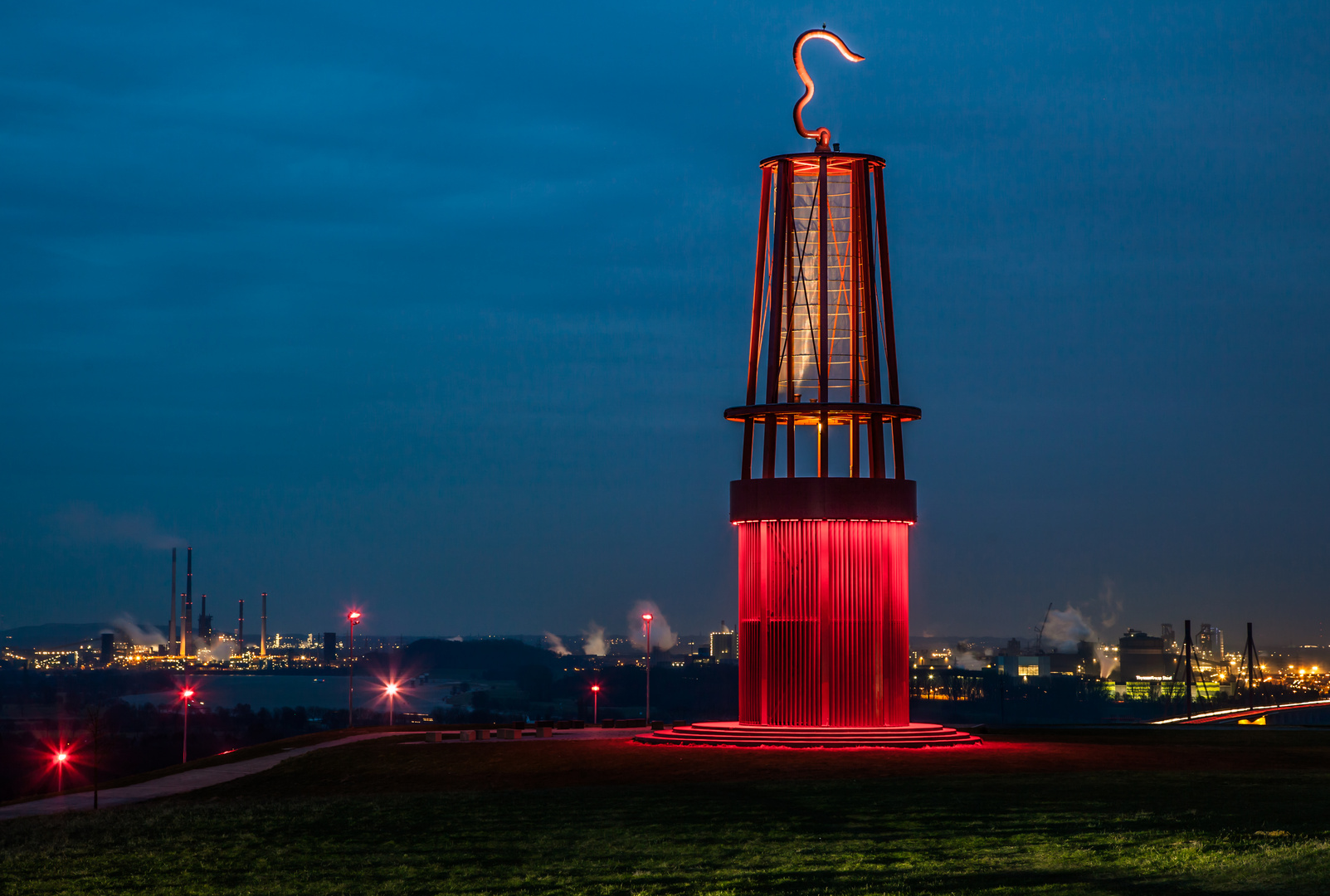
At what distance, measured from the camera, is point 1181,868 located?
18.3 metres

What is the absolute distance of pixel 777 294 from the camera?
40594 mm

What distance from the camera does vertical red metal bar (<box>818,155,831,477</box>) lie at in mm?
40000

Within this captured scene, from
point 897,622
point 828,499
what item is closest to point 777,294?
point 828,499

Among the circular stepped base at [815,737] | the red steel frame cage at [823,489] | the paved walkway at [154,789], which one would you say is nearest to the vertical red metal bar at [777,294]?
the red steel frame cage at [823,489]

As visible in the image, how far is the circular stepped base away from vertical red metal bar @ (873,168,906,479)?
23.5ft

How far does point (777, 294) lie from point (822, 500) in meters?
5.74

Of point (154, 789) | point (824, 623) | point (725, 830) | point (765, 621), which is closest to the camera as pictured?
point (725, 830)

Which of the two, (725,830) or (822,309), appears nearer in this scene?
(725,830)

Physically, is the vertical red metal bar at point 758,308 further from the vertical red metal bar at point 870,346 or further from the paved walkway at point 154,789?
the paved walkway at point 154,789

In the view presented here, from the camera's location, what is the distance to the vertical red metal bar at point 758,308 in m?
41.3

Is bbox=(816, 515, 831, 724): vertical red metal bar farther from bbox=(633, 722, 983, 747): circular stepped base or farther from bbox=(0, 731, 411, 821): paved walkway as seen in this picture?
bbox=(0, 731, 411, 821): paved walkway

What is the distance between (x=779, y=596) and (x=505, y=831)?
1664cm

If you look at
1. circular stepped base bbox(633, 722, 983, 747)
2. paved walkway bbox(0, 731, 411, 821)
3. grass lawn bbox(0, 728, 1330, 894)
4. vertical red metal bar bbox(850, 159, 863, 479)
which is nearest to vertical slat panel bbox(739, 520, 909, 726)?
circular stepped base bbox(633, 722, 983, 747)

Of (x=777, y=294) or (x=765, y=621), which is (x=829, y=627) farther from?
(x=777, y=294)
